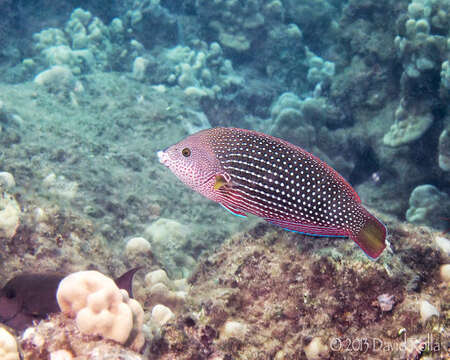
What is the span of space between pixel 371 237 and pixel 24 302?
2857 mm

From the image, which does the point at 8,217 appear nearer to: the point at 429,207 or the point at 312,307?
the point at 312,307

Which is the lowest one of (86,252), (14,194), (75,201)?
(75,201)

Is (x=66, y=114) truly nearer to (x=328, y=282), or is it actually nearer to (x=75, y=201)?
(x=75, y=201)

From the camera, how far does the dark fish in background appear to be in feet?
8.35

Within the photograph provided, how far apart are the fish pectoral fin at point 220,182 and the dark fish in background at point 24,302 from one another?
169cm

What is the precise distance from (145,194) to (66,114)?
4.01 metres

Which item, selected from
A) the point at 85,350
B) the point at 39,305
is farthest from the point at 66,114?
the point at 85,350

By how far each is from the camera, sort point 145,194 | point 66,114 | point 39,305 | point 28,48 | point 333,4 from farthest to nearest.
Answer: point 333,4, point 28,48, point 66,114, point 145,194, point 39,305

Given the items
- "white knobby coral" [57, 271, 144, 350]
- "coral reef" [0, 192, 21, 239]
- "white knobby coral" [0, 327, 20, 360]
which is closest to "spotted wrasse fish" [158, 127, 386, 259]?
"white knobby coral" [57, 271, 144, 350]

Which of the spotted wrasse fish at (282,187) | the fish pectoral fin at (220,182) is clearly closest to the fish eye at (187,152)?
the spotted wrasse fish at (282,187)

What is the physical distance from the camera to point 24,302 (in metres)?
2.57

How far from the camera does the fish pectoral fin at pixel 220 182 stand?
8.05 feet

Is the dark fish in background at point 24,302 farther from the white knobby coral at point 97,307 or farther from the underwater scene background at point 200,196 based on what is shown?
the white knobby coral at point 97,307

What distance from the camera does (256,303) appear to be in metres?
2.62
